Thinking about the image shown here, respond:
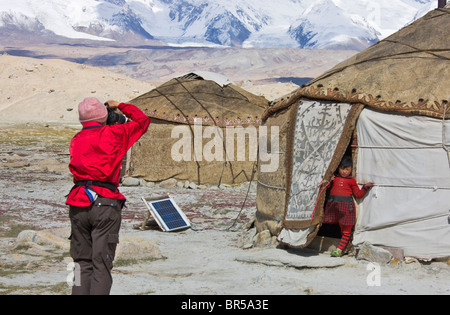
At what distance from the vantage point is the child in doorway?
6.19 metres

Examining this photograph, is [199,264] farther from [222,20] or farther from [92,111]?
[222,20]

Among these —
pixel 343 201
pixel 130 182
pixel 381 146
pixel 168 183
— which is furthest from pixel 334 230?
pixel 130 182

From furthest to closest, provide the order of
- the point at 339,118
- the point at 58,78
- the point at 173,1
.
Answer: the point at 173,1 < the point at 58,78 < the point at 339,118

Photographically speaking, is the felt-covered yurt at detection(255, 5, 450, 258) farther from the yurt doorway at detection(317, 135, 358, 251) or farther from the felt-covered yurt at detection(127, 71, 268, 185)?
the felt-covered yurt at detection(127, 71, 268, 185)

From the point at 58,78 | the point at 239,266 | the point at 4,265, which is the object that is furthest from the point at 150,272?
the point at 58,78

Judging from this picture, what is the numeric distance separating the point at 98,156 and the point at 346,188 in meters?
2.99

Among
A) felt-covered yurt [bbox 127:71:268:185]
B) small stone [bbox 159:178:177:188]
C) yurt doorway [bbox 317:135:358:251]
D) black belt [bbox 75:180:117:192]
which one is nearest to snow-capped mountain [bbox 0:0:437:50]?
felt-covered yurt [bbox 127:71:268:185]

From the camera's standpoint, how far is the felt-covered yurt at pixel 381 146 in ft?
19.5

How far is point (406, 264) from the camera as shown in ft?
19.3

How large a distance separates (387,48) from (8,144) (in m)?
15.8

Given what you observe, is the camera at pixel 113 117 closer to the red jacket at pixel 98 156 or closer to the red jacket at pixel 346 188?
the red jacket at pixel 98 156

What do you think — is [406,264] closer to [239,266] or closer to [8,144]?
[239,266]

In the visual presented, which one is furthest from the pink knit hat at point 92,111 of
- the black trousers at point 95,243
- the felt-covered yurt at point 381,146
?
the felt-covered yurt at point 381,146

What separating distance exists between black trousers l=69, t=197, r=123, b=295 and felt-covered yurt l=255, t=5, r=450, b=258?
107 inches
